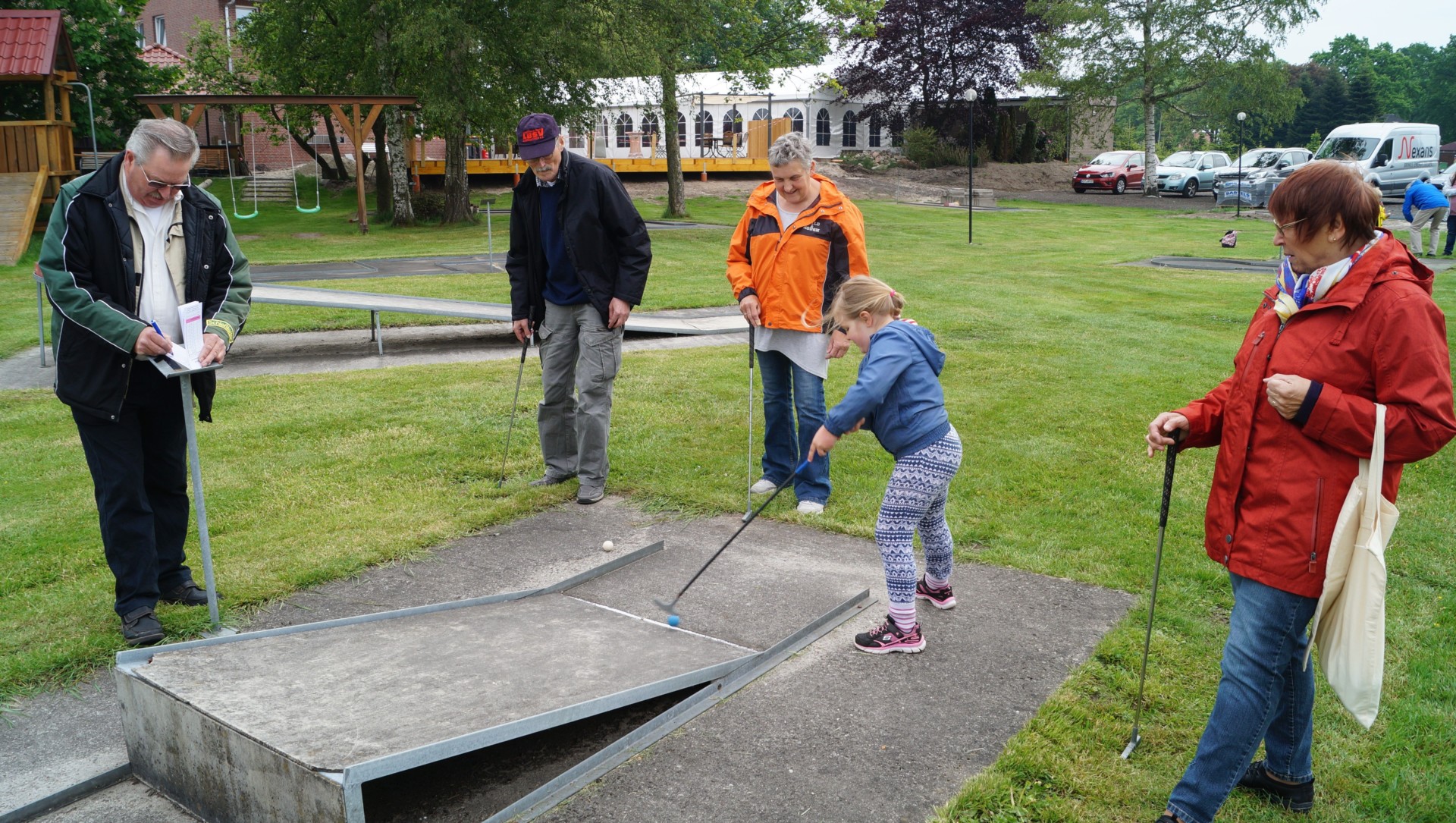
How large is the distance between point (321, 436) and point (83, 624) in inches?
121

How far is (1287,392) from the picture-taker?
2600 millimetres

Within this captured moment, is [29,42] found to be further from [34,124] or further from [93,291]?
[93,291]

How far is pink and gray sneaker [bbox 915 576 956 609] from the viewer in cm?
455

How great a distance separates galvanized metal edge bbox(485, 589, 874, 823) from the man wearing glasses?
2035 millimetres

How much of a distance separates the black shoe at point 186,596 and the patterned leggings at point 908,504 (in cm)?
287

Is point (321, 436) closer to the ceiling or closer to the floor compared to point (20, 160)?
closer to the floor

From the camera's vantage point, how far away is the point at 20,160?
2306 centimetres

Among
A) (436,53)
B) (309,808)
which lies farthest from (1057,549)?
(436,53)

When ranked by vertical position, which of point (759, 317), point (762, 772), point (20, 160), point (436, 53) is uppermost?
point (436, 53)

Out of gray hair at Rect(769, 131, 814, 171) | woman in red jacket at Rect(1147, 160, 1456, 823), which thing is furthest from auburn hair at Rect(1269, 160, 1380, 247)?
gray hair at Rect(769, 131, 814, 171)

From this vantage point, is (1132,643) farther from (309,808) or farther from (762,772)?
(309,808)

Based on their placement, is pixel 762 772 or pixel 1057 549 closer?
pixel 762 772

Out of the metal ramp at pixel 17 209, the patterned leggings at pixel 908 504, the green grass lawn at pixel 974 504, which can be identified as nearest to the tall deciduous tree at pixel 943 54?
the metal ramp at pixel 17 209

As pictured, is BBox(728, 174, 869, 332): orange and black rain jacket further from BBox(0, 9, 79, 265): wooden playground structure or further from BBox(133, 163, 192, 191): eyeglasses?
BBox(0, 9, 79, 265): wooden playground structure
